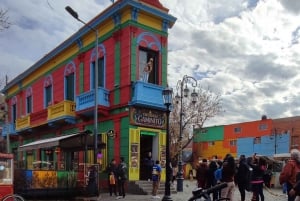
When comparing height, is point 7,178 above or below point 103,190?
above

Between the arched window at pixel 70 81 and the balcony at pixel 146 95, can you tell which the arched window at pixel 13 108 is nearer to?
the arched window at pixel 70 81

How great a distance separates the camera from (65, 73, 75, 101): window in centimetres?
2657

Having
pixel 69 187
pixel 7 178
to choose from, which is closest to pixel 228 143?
pixel 69 187

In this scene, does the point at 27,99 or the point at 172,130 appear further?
the point at 172,130

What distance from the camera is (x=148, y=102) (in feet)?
68.4

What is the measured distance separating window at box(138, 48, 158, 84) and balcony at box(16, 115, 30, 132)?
12944 millimetres

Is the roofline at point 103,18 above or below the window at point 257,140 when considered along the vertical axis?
above

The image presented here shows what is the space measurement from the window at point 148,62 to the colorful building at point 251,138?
25049 millimetres

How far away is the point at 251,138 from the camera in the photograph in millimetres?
55781

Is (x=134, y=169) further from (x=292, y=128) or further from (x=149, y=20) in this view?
(x=292, y=128)

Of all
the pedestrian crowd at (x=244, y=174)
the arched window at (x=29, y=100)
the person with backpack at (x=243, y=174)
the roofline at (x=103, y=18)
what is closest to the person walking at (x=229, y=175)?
the pedestrian crowd at (x=244, y=174)

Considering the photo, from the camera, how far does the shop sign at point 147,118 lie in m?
20.7

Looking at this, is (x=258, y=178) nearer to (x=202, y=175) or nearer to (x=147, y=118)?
(x=202, y=175)

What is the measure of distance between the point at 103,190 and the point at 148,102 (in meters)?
4.86
